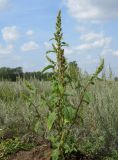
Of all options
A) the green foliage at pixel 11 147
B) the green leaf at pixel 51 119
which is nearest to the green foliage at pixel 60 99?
the green leaf at pixel 51 119

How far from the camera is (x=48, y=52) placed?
196 inches

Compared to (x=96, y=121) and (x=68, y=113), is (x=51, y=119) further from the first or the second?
(x=96, y=121)

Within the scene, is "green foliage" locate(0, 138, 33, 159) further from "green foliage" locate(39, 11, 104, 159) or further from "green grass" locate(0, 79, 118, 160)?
"green foliage" locate(39, 11, 104, 159)

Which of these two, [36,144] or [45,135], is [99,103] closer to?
[45,135]

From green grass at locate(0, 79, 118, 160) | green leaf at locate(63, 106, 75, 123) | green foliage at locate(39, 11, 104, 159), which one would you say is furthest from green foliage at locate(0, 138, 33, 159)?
green leaf at locate(63, 106, 75, 123)

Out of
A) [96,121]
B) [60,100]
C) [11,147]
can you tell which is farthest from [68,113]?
[96,121]

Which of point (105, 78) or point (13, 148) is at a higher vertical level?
point (105, 78)

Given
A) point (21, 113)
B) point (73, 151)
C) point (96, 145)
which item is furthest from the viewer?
point (21, 113)

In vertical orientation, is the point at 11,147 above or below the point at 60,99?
below

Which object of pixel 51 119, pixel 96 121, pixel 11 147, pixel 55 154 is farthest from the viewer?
pixel 96 121

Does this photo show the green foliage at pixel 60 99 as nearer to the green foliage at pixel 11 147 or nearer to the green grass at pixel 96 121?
the green grass at pixel 96 121

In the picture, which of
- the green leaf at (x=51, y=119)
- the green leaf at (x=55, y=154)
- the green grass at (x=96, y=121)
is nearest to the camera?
the green leaf at (x=51, y=119)

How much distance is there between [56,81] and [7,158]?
1452 millimetres

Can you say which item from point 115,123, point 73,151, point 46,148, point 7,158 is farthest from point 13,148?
point 115,123
